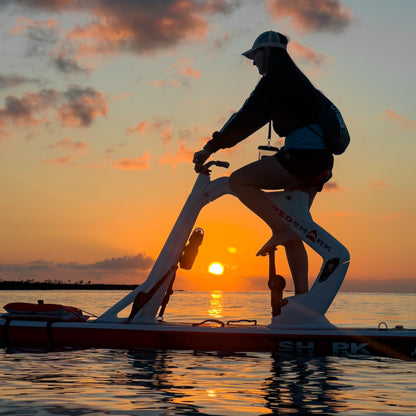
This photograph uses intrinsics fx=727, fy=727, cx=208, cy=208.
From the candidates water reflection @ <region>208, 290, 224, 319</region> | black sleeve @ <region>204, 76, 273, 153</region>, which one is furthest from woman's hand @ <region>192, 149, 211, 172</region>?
water reflection @ <region>208, 290, 224, 319</region>

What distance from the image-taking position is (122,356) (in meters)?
8.39

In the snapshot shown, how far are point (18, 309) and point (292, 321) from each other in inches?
144

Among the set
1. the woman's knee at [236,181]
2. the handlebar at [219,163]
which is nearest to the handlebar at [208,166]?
the handlebar at [219,163]

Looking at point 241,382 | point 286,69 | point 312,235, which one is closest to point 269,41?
point 286,69

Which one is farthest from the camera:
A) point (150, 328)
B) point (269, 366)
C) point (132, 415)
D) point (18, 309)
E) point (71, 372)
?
point (18, 309)

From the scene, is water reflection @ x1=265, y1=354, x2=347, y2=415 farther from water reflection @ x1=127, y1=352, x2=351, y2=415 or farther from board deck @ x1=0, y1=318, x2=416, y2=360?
board deck @ x1=0, y1=318, x2=416, y2=360

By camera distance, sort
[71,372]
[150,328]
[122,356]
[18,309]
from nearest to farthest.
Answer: [71,372], [122,356], [150,328], [18,309]

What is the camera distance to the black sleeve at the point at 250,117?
8438mm

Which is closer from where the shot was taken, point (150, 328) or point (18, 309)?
point (150, 328)

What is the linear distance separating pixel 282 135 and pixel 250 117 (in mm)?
455

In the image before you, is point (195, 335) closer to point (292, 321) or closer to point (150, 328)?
point (150, 328)

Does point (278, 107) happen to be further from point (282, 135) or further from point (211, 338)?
point (211, 338)

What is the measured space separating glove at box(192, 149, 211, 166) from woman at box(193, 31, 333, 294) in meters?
0.08

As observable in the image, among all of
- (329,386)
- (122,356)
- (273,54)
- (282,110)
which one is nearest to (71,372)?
(122,356)
